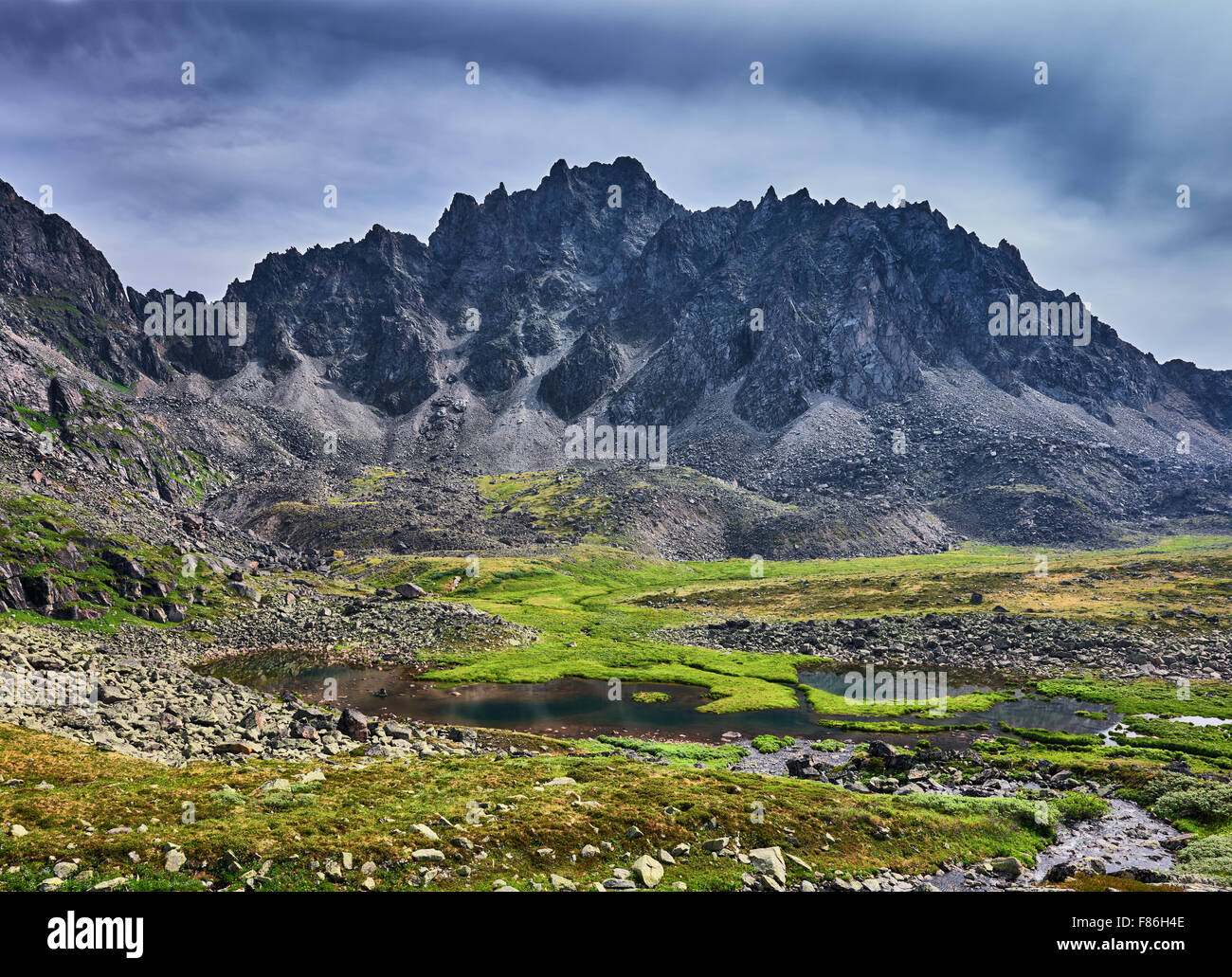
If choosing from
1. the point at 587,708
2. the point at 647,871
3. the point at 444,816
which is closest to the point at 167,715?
the point at 444,816

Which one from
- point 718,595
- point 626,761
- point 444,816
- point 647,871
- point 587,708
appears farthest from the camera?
point 718,595

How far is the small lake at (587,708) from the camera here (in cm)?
5438

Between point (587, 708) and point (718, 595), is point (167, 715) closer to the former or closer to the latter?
point (587, 708)

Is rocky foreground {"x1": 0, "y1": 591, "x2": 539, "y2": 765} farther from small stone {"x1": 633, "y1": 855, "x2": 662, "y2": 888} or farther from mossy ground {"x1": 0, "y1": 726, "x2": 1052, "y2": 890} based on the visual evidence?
small stone {"x1": 633, "y1": 855, "x2": 662, "y2": 888}

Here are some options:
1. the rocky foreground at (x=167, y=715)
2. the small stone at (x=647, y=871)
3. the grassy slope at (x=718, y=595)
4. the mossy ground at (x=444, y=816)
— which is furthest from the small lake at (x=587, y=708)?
the small stone at (x=647, y=871)

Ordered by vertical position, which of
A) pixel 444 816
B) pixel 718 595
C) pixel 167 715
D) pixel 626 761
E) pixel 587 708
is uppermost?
pixel 444 816

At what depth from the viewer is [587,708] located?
6156 centimetres


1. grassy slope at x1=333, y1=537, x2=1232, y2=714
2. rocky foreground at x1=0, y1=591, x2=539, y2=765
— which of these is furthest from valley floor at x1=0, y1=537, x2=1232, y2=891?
grassy slope at x1=333, y1=537, x2=1232, y2=714

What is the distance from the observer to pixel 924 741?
5056 cm

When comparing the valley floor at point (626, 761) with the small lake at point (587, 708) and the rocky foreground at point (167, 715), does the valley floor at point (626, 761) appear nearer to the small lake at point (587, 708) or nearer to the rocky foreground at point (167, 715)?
the rocky foreground at point (167, 715)

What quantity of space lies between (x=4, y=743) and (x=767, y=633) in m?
83.2
